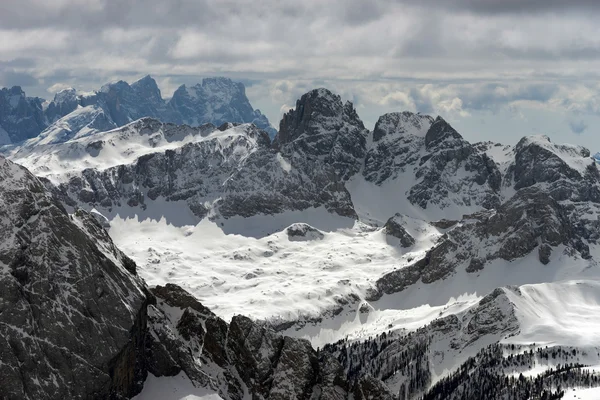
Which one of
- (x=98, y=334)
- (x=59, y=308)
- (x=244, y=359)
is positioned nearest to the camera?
(x=59, y=308)

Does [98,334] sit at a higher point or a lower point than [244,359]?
higher

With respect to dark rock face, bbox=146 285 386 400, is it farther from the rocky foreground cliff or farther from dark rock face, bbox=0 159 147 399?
dark rock face, bbox=0 159 147 399

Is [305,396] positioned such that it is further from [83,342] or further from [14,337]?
[14,337]

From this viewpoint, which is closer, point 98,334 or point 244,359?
point 98,334

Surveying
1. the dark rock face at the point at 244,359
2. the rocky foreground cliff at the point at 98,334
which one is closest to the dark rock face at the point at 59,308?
the rocky foreground cliff at the point at 98,334

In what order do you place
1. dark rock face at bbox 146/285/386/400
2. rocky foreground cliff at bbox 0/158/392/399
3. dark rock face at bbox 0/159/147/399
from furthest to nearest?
1. dark rock face at bbox 146/285/386/400
2. rocky foreground cliff at bbox 0/158/392/399
3. dark rock face at bbox 0/159/147/399

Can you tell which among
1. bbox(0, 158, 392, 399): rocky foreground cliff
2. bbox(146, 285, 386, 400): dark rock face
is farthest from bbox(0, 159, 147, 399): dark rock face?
bbox(146, 285, 386, 400): dark rock face

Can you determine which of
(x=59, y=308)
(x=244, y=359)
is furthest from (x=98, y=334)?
(x=244, y=359)

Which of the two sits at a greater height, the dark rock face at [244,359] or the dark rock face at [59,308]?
the dark rock face at [59,308]

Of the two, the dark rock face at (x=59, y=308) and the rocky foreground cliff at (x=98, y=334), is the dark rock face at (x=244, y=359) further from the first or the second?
the dark rock face at (x=59, y=308)

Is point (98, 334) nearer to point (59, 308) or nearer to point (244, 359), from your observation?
point (59, 308)
